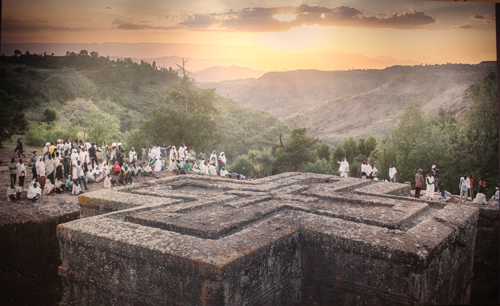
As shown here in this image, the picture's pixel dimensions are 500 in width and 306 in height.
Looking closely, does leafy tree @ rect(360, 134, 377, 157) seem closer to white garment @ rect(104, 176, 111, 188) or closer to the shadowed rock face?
white garment @ rect(104, 176, 111, 188)

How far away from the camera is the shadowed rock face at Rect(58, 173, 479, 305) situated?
409 cm

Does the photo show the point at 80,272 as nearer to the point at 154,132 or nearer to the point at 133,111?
the point at 154,132

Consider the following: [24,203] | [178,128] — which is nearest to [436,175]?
[24,203]

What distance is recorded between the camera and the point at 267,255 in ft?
14.7

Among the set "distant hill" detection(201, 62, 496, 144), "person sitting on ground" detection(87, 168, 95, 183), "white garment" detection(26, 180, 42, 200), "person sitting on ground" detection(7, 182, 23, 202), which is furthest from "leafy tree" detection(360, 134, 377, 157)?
"person sitting on ground" detection(7, 182, 23, 202)

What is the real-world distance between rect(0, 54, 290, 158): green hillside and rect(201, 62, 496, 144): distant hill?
2.87 meters

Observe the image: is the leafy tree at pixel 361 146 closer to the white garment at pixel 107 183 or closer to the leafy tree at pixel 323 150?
the leafy tree at pixel 323 150

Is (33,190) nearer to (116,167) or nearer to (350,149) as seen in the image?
(116,167)

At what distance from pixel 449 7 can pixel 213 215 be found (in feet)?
25.6

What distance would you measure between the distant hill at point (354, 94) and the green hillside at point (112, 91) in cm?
287

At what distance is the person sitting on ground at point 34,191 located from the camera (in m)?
8.91

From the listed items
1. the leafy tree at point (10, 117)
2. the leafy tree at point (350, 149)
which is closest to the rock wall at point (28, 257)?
the leafy tree at point (10, 117)

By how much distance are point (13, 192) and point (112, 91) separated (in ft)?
45.3

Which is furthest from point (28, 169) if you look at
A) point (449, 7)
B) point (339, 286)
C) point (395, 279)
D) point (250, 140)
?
point (250, 140)
